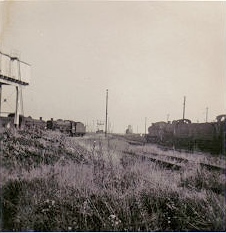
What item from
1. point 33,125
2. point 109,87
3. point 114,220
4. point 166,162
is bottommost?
point 114,220

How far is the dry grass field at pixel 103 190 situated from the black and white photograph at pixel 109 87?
0.02 meters

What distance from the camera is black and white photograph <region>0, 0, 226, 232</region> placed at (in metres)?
4.39

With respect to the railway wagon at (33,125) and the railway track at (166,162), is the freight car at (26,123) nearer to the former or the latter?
the railway wagon at (33,125)

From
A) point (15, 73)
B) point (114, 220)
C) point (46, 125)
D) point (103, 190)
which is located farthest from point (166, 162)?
point (15, 73)

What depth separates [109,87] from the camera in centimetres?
488

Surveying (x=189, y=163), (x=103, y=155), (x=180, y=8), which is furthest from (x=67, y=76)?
(x=189, y=163)

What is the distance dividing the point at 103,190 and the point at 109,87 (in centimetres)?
173

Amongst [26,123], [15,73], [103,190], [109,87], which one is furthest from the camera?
[26,123]

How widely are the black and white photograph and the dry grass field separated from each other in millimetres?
19

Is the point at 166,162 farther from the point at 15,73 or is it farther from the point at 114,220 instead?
the point at 15,73

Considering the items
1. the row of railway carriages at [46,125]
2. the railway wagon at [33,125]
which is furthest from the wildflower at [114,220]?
the railway wagon at [33,125]

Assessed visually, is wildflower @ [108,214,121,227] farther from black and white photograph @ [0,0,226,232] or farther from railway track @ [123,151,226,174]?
railway track @ [123,151,226,174]

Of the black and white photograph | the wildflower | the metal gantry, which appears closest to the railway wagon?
the metal gantry

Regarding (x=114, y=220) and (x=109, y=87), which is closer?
(x=114, y=220)
